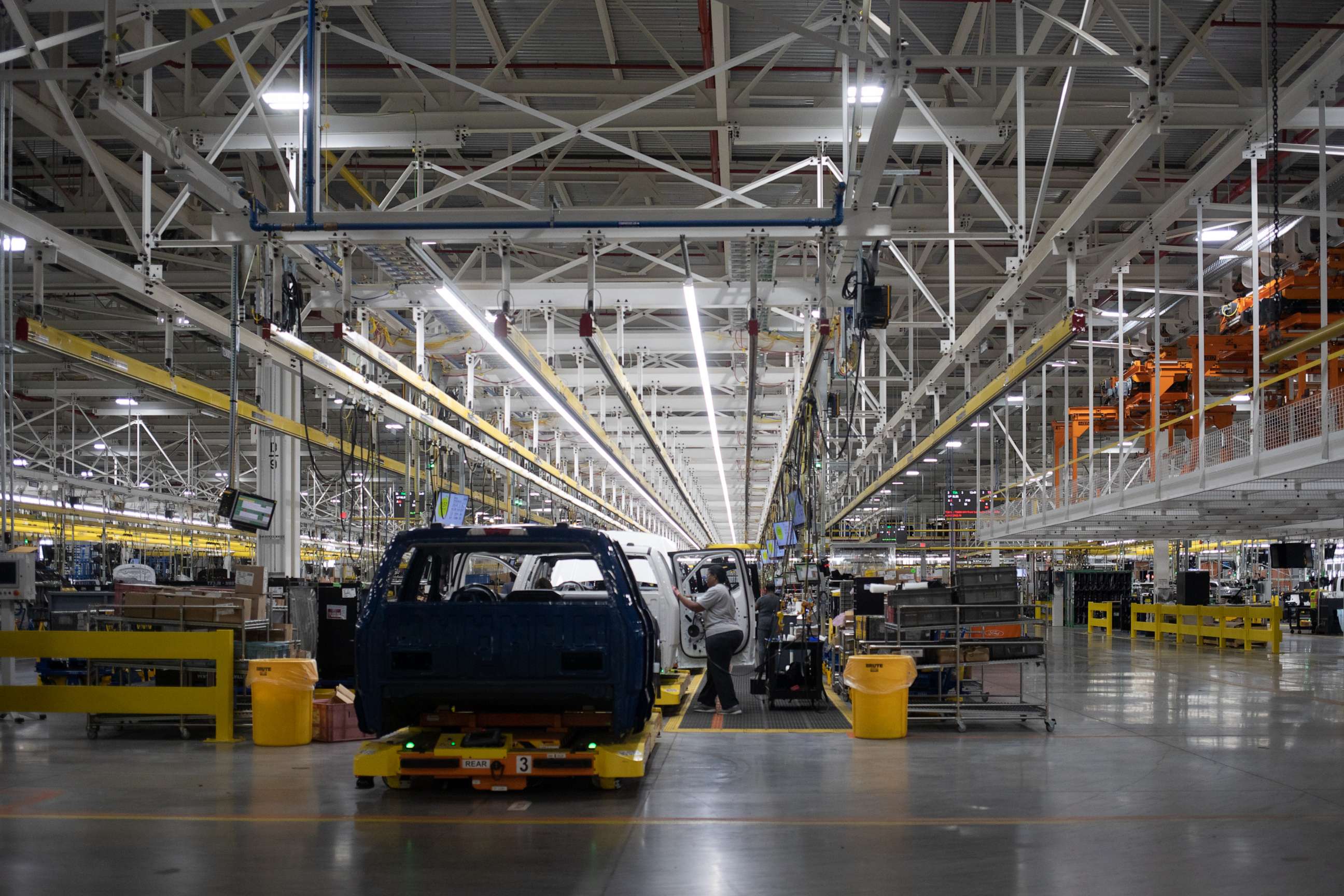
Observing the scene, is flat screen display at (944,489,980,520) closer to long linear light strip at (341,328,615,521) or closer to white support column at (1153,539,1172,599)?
white support column at (1153,539,1172,599)

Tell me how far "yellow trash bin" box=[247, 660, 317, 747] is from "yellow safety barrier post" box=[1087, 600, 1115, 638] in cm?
2411

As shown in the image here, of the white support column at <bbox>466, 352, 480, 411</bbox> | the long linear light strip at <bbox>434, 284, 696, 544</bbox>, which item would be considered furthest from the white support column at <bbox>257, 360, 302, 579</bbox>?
the long linear light strip at <bbox>434, 284, 696, 544</bbox>

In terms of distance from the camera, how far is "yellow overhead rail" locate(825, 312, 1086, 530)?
12.4 meters

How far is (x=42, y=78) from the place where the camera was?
31.1 feet

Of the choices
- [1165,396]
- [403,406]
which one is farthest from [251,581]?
[1165,396]

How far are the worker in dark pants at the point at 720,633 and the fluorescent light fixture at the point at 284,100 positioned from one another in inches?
241

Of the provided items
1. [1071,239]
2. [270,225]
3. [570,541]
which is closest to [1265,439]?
[1071,239]

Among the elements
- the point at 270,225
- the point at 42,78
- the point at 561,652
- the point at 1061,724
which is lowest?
the point at 1061,724

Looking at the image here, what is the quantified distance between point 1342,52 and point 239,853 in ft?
35.8

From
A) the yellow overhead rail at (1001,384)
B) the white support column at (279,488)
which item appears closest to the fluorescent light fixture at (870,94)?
the yellow overhead rail at (1001,384)

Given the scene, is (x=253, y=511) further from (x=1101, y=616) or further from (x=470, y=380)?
(x=1101, y=616)

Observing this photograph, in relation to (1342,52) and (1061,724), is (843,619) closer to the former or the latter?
(1061,724)

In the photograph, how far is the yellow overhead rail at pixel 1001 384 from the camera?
12.4m

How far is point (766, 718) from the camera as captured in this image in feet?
38.0
